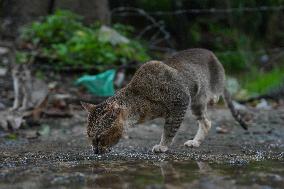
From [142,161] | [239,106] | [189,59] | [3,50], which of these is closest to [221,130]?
[189,59]

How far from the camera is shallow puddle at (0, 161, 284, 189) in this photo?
3701 mm

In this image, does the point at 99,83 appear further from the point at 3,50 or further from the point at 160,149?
the point at 160,149

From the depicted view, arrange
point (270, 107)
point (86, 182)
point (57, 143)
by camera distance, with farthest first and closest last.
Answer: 1. point (270, 107)
2. point (57, 143)
3. point (86, 182)

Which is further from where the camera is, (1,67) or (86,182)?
(1,67)

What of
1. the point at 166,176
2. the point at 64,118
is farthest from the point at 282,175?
the point at 64,118

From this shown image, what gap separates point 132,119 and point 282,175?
221 cm

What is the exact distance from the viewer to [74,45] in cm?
1062

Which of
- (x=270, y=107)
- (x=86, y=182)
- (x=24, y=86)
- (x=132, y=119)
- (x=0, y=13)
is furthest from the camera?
(x=0, y=13)

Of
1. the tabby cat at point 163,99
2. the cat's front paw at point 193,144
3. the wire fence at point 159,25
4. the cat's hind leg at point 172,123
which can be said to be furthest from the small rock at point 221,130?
the wire fence at point 159,25

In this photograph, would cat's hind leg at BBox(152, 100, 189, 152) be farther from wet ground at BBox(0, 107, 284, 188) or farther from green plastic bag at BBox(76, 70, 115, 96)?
green plastic bag at BBox(76, 70, 115, 96)

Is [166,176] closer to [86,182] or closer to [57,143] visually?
[86,182]

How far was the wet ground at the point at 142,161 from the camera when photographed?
3787 millimetres

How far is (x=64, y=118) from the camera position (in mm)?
8602

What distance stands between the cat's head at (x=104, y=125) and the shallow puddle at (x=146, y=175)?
2.38 feet
